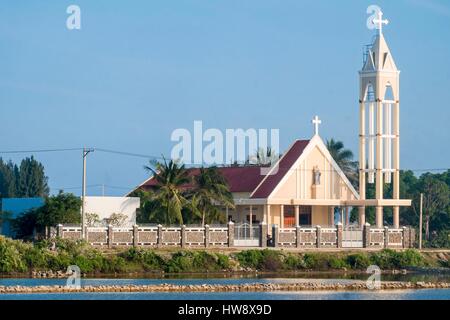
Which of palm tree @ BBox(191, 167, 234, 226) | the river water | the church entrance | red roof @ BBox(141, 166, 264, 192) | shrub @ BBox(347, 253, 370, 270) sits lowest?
the river water

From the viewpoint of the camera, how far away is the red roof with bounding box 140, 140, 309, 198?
75.5 meters

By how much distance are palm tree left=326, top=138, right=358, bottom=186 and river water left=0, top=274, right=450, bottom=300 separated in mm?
26285

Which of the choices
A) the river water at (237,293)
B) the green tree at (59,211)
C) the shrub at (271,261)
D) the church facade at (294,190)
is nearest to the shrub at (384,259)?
the river water at (237,293)

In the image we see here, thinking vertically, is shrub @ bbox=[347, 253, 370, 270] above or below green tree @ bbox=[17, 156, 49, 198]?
below

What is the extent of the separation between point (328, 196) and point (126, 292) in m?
31.4

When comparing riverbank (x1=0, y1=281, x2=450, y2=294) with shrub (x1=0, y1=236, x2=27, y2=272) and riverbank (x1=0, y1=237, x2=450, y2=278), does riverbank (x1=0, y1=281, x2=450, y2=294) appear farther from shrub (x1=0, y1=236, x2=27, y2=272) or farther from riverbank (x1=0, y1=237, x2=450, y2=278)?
shrub (x1=0, y1=236, x2=27, y2=272)

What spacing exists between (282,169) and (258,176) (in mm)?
1939

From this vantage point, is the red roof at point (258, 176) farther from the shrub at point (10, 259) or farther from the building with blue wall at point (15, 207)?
the shrub at point (10, 259)

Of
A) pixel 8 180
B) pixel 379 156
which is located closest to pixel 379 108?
pixel 379 156

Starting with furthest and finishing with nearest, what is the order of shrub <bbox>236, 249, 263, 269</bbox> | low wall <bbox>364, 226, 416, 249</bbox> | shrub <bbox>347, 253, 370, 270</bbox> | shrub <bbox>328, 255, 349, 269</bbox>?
1. low wall <bbox>364, 226, 416, 249</bbox>
2. shrub <bbox>347, 253, 370, 270</bbox>
3. shrub <bbox>328, 255, 349, 269</bbox>
4. shrub <bbox>236, 249, 263, 269</bbox>

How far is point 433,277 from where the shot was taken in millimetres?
63188

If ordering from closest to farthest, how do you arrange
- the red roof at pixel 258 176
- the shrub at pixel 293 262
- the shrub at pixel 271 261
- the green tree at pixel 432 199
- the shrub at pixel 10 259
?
1. the shrub at pixel 10 259
2. the shrub at pixel 271 261
3. the shrub at pixel 293 262
4. the red roof at pixel 258 176
5. the green tree at pixel 432 199

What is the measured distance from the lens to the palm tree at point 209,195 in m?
71.9

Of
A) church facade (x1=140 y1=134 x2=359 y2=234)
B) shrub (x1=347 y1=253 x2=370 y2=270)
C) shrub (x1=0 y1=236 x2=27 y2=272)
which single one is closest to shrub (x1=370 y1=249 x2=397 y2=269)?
shrub (x1=347 y1=253 x2=370 y2=270)
